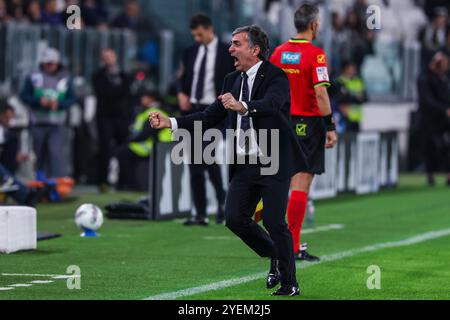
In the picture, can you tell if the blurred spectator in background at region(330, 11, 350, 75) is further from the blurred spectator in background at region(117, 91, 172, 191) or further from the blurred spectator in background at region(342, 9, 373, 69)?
the blurred spectator in background at region(117, 91, 172, 191)

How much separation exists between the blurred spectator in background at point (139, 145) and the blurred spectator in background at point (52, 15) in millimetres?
2281

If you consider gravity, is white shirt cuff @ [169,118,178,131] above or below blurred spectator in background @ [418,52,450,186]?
above

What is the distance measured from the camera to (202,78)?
1603 cm

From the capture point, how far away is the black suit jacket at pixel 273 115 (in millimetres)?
10220

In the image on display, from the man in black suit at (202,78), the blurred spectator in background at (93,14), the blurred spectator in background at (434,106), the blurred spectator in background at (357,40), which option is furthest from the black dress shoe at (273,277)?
the blurred spectator in background at (357,40)

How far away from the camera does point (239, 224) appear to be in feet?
33.9

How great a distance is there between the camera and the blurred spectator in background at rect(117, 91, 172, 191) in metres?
21.7

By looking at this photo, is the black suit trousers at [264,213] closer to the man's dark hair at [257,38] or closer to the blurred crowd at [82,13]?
the man's dark hair at [257,38]

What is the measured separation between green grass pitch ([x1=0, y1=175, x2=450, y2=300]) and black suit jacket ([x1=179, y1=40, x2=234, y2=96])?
5.20ft

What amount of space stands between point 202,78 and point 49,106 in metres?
5.18

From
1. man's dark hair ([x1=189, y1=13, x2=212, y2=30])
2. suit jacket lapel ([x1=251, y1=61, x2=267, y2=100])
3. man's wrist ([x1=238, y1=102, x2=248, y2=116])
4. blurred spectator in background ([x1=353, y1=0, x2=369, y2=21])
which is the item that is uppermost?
man's dark hair ([x1=189, y1=13, x2=212, y2=30])

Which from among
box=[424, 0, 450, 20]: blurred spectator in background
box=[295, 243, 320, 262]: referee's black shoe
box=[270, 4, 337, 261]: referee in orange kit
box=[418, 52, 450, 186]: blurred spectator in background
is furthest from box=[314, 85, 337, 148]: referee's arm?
box=[424, 0, 450, 20]: blurred spectator in background
